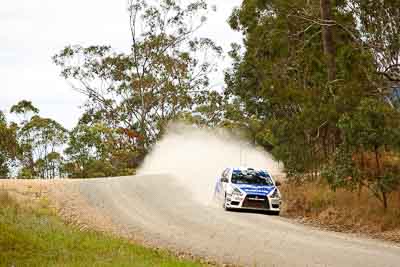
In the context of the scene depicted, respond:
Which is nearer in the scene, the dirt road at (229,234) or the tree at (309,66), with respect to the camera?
the dirt road at (229,234)

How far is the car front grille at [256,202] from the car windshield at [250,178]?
1.14 meters

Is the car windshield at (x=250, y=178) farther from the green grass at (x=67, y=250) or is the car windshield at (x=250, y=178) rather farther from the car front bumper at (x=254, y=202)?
the green grass at (x=67, y=250)

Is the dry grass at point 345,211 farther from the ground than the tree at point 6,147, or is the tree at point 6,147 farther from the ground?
the tree at point 6,147

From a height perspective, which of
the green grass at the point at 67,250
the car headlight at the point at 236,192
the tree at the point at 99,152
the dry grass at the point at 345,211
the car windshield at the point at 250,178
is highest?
the tree at the point at 99,152

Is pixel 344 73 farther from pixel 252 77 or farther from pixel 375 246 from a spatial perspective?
pixel 252 77

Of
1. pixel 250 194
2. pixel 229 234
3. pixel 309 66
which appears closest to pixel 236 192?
pixel 250 194

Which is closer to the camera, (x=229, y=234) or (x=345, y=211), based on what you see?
(x=229, y=234)

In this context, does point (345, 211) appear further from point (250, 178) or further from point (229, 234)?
point (229, 234)

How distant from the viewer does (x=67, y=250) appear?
1323 centimetres

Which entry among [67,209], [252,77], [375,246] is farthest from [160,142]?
[375,246]

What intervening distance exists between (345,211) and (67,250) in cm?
1106

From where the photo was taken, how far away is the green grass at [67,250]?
39.5ft

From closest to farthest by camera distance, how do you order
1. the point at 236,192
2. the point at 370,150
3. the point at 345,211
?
the point at 370,150 < the point at 345,211 < the point at 236,192

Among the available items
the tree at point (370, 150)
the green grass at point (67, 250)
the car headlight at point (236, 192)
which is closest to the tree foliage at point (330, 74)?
the tree at point (370, 150)
